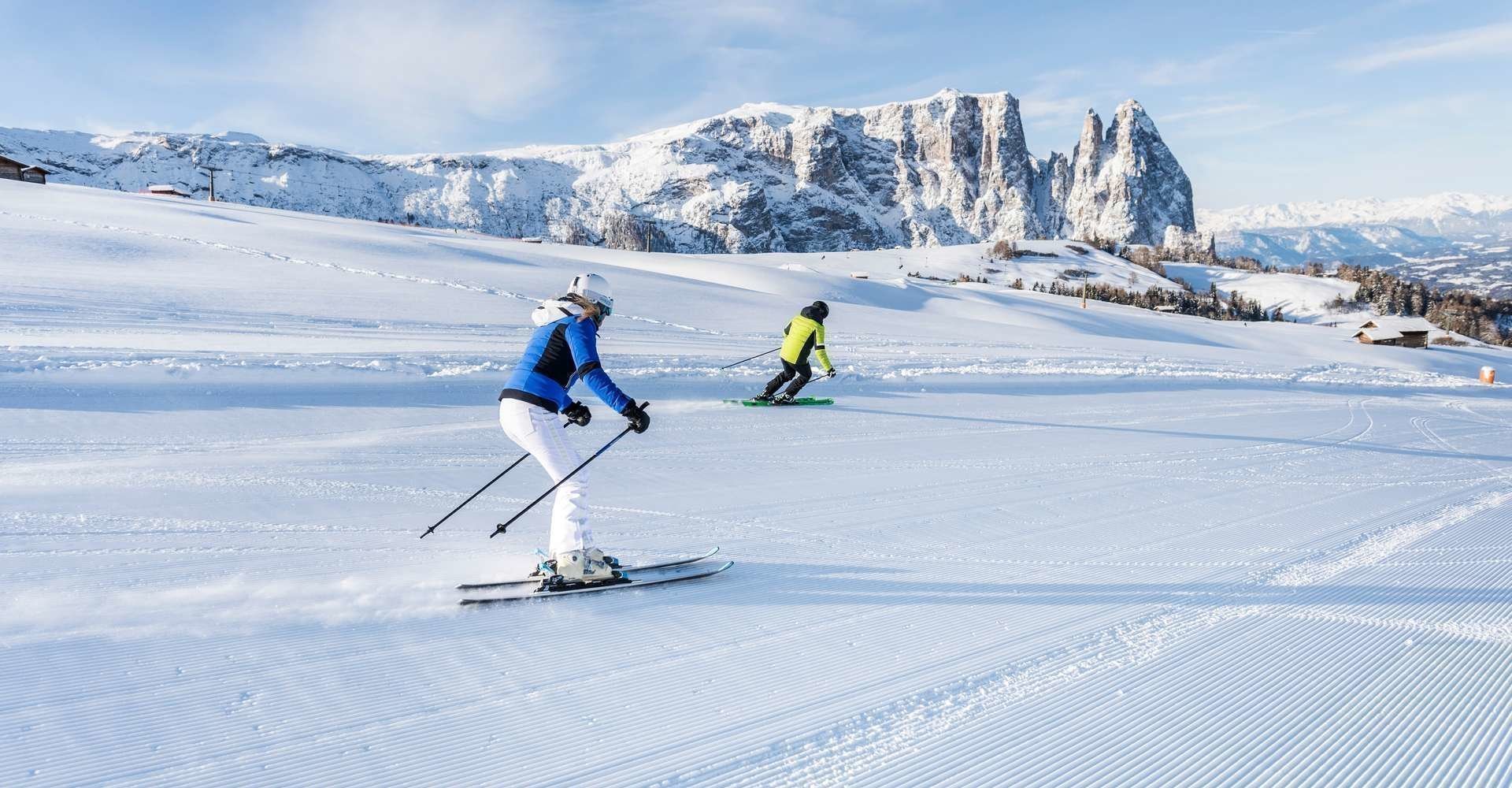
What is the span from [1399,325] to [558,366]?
74.8 metres

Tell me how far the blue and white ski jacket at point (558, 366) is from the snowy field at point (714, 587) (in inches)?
47.1

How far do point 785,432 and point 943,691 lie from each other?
644 centimetres

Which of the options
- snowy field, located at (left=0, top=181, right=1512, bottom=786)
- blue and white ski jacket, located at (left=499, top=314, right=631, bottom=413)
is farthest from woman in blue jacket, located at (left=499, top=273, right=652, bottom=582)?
snowy field, located at (left=0, top=181, right=1512, bottom=786)

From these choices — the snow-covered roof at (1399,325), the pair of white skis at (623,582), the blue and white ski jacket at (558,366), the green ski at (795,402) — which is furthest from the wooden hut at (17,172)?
the snow-covered roof at (1399,325)

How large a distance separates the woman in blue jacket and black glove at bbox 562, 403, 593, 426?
0.01m

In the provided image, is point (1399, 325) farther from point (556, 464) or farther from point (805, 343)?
point (556, 464)

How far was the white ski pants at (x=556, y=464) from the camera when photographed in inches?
190

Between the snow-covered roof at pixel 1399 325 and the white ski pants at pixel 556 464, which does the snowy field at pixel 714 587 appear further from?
the snow-covered roof at pixel 1399 325

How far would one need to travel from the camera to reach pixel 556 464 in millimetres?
4918

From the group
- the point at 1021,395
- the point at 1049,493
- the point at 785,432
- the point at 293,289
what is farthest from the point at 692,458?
the point at 293,289

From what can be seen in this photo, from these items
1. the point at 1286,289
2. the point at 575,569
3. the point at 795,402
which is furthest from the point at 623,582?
the point at 1286,289

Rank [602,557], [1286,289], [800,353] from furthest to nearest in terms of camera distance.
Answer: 1. [1286,289]
2. [800,353]
3. [602,557]

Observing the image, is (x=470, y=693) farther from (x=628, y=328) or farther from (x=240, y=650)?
(x=628, y=328)

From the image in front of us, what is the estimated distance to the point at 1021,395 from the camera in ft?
47.7
